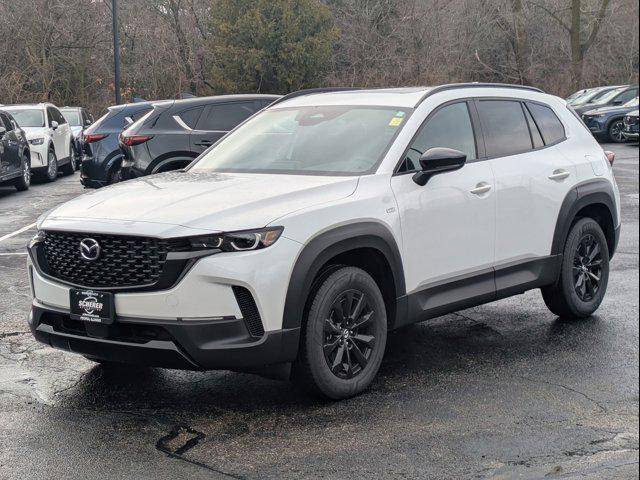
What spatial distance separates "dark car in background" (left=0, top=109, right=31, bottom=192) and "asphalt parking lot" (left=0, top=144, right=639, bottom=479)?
10.9m

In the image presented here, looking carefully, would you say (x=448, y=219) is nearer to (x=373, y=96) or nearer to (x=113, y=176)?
(x=373, y=96)

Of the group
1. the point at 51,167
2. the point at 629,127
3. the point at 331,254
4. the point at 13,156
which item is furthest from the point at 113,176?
the point at 629,127

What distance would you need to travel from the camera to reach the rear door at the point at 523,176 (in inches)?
251

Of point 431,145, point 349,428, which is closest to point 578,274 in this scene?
point 431,145

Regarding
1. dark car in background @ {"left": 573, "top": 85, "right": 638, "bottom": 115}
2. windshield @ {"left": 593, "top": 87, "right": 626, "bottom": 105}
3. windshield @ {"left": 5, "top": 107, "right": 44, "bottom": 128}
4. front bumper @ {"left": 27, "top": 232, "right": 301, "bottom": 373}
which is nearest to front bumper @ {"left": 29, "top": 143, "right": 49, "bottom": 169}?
windshield @ {"left": 5, "top": 107, "right": 44, "bottom": 128}

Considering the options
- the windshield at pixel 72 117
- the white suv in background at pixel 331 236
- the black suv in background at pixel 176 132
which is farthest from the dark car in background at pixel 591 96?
the white suv in background at pixel 331 236

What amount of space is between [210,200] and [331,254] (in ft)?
2.35

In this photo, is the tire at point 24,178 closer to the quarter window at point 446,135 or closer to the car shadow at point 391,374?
the car shadow at point 391,374

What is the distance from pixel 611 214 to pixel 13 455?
187 inches

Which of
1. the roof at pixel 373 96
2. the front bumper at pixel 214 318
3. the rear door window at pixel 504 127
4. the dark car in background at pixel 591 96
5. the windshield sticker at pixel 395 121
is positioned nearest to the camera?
the front bumper at pixel 214 318

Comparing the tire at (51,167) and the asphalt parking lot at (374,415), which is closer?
the asphalt parking lot at (374,415)

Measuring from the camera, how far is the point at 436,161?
5.77m

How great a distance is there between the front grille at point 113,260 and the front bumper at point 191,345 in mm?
230

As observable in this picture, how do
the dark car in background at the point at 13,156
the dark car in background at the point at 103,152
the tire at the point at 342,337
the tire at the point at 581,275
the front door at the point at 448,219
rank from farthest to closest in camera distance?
1. the dark car in background at the point at 13,156
2. the dark car in background at the point at 103,152
3. the tire at the point at 581,275
4. the front door at the point at 448,219
5. the tire at the point at 342,337
